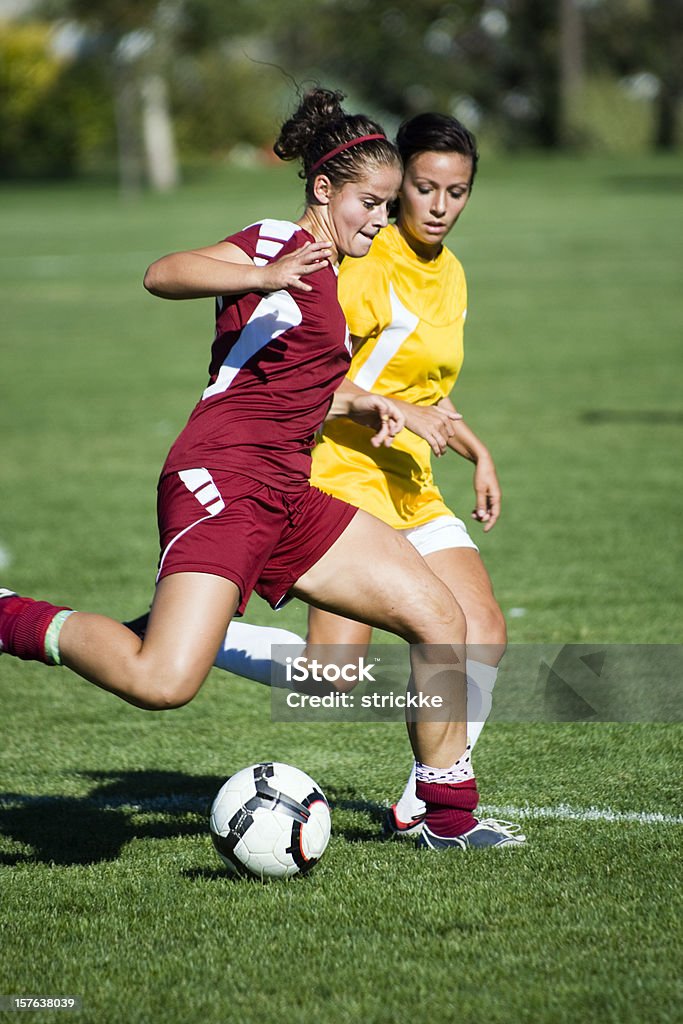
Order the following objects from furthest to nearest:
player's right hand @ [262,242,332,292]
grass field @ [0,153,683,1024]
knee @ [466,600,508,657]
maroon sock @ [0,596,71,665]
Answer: knee @ [466,600,508,657] < maroon sock @ [0,596,71,665] < player's right hand @ [262,242,332,292] < grass field @ [0,153,683,1024]

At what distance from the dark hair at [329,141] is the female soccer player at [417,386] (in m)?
0.46

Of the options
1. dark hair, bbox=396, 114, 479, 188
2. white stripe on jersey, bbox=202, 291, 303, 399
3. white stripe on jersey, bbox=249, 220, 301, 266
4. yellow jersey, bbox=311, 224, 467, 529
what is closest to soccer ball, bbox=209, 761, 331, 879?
yellow jersey, bbox=311, 224, 467, 529

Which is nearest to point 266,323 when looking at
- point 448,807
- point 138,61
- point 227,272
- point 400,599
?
point 227,272

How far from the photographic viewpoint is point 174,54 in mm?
57500

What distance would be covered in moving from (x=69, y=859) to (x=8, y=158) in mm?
59767

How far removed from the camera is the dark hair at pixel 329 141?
406 cm

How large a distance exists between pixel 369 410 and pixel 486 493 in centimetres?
72

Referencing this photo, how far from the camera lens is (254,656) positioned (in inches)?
194

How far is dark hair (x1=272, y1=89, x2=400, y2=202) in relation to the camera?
4062mm

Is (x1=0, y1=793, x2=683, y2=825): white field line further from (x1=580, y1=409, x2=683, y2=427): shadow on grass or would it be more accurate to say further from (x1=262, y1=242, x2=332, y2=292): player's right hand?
(x1=580, y1=409, x2=683, y2=427): shadow on grass

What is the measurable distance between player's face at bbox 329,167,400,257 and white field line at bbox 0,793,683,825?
6.26ft

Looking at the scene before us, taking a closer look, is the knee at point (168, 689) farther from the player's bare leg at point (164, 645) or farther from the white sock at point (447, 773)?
the white sock at point (447, 773)

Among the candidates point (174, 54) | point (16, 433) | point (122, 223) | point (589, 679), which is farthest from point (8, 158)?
point (589, 679)

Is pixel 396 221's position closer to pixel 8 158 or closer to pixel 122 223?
pixel 122 223
